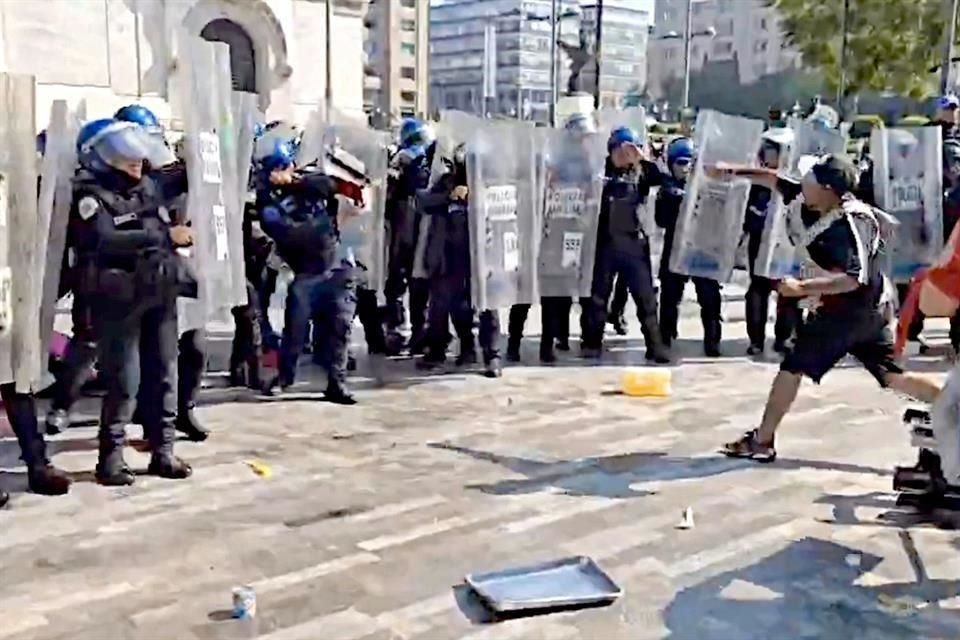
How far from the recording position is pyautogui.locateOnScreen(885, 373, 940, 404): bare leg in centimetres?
478

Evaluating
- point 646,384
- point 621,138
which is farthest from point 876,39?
point 646,384

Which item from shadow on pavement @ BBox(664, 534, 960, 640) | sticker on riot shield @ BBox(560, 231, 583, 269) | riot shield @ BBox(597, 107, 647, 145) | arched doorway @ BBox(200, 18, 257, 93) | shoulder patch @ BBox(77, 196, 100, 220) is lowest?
shadow on pavement @ BBox(664, 534, 960, 640)

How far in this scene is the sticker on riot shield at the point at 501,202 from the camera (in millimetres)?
8695

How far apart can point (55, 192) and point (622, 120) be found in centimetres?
519

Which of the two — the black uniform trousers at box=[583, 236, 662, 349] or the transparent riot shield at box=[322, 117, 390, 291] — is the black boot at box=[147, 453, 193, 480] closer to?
the transparent riot shield at box=[322, 117, 390, 291]

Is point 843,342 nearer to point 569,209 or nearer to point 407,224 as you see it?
point 569,209

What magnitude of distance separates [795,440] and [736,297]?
6.94 meters

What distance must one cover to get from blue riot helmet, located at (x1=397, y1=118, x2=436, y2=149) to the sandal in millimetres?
4199

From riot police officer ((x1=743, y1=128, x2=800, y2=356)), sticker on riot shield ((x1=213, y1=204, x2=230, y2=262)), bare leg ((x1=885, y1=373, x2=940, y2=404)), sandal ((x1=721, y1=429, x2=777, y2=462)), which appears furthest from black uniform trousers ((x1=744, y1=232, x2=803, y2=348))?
sticker on riot shield ((x1=213, y1=204, x2=230, y2=262))

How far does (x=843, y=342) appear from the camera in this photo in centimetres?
604

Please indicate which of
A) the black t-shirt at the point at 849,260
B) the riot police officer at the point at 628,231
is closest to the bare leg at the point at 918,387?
the black t-shirt at the point at 849,260

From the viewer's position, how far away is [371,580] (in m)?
4.68

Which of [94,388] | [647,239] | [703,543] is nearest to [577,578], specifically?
[703,543]

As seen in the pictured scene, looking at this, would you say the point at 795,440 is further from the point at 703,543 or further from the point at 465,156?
the point at 465,156
